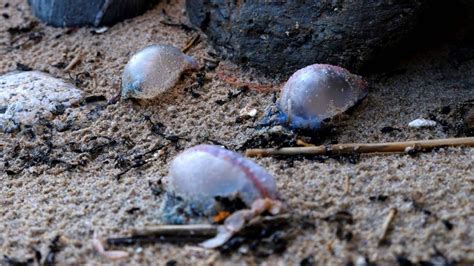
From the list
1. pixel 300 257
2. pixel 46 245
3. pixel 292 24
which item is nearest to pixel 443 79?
pixel 292 24

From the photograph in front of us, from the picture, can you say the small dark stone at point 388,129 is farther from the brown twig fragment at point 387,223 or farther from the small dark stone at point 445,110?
the brown twig fragment at point 387,223

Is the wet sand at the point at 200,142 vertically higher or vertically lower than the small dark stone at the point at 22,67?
lower

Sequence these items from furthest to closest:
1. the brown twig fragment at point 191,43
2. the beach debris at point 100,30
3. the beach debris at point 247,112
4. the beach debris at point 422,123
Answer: the beach debris at point 100,30, the brown twig fragment at point 191,43, the beach debris at point 247,112, the beach debris at point 422,123

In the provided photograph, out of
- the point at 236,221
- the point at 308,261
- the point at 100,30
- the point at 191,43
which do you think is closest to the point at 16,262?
the point at 236,221

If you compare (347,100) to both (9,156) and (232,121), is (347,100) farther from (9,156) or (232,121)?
(9,156)

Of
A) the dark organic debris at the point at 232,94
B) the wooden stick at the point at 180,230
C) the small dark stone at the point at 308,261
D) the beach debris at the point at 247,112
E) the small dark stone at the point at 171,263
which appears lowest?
the beach debris at the point at 247,112

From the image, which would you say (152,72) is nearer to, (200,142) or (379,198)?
(200,142)

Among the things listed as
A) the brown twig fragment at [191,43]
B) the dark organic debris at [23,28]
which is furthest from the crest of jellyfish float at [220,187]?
the dark organic debris at [23,28]

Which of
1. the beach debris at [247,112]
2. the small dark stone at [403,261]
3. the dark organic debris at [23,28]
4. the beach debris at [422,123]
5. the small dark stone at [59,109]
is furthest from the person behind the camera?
the dark organic debris at [23,28]
